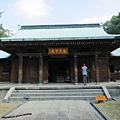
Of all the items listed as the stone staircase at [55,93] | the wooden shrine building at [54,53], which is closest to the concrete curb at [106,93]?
the stone staircase at [55,93]

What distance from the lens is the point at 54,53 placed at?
12.0 meters

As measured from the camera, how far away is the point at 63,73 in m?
17.9

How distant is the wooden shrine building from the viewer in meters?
11.1

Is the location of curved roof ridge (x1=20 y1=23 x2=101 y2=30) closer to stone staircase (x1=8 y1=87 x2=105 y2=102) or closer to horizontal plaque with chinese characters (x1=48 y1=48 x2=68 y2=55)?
horizontal plaque with chinese characters (x1=48 y1=48 x2=68 y2=55)

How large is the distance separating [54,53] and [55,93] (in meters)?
3.71

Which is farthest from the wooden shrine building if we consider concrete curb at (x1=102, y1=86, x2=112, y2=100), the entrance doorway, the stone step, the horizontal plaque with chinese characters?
A: the stone step

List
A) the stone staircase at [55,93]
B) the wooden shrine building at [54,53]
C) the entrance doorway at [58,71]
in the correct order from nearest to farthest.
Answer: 1. the stone staircase at [55,93]
2. the wooden shrine building at [54,53]
3. the entrance doorway at [58,71]

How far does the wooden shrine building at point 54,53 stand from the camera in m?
11.1

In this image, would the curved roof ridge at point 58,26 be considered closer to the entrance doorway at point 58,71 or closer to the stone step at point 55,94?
the entrance doorway at point 58,71

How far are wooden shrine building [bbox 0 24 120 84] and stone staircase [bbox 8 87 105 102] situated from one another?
2.07 metres

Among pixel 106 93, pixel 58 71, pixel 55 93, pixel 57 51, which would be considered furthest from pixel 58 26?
pixel 106 93

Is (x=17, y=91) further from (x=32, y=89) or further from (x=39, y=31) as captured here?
(x=39, y=31)

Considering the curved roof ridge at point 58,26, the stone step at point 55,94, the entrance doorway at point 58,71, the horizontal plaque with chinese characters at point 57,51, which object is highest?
the curved roof ridge at point 58,26

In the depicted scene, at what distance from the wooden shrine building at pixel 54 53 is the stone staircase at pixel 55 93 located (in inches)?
81.3
